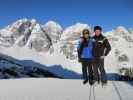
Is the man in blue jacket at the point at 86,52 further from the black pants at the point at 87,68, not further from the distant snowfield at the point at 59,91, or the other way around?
the distant snowfield at the point at 59,91

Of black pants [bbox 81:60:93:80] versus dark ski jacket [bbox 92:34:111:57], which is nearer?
dark ski jacket [bbox 92:34:111:57]

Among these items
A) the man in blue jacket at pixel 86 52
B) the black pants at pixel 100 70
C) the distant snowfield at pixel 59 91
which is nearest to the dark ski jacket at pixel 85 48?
the man in blue jacket at pixel 86 52

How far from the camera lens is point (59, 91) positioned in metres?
14.5

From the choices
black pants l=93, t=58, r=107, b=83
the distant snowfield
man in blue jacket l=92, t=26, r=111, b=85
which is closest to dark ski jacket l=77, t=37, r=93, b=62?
man in blue jacket l=92, t=26, r=111, b=85

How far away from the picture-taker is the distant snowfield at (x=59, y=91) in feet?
42.9

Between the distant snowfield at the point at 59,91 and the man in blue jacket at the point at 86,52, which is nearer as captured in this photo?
the distant snowfield at the point at 59,91

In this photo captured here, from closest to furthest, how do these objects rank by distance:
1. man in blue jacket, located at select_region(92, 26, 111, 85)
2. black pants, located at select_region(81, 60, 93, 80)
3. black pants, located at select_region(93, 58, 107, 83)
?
man in blue jacket, located at select_region(92, 26, 111, 85)
black pants, located at select_region(93, 58, 107, 83)
black pants, located at select_region(81, 60, 93, 80)

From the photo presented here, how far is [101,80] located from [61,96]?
2.97 m

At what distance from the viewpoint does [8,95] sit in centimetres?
1367

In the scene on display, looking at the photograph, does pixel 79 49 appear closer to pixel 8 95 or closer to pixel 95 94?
pixel 95 94

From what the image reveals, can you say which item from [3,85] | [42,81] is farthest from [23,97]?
[42,81]

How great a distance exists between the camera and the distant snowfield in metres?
13.1

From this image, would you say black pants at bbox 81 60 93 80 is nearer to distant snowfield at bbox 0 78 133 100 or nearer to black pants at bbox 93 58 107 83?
black pants at bbox 93 58 107 83

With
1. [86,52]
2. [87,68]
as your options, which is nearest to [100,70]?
[87,68]
